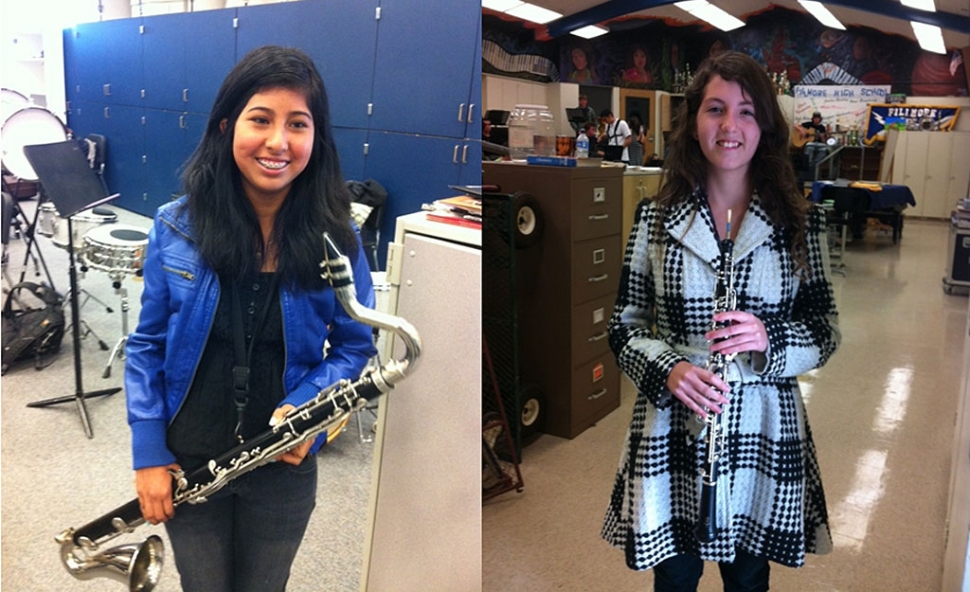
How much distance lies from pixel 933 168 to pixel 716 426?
515mm

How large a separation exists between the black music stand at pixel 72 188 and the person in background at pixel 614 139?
98 centimetres

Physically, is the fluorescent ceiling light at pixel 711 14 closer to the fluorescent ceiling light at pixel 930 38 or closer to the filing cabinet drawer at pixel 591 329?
the fluorescent ceiling light at pixel 930 38

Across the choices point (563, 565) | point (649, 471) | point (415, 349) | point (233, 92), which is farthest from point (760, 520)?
point (233, 92)

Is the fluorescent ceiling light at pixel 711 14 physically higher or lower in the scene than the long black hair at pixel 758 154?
higher

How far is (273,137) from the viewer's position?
120cm

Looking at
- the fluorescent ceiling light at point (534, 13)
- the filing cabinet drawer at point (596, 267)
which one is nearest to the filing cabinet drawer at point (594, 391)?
the filing cabinet drawer at point (596, 267)

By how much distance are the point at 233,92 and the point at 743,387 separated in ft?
3.24

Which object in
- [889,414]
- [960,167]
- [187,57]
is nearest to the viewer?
[960,167]

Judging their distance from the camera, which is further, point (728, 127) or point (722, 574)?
point (722, 574)

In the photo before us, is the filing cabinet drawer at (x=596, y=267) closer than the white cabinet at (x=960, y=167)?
No

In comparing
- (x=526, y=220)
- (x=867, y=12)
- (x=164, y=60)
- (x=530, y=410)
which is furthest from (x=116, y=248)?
(x=867, y=12)

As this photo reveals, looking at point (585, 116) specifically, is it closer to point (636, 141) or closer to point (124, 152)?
point (636, 141)

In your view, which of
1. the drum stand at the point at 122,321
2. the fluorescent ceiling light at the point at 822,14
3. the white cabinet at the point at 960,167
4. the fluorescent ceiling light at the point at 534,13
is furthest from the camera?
the fluorescent ceiling light at the point at 534,13

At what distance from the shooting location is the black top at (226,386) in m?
1.26
